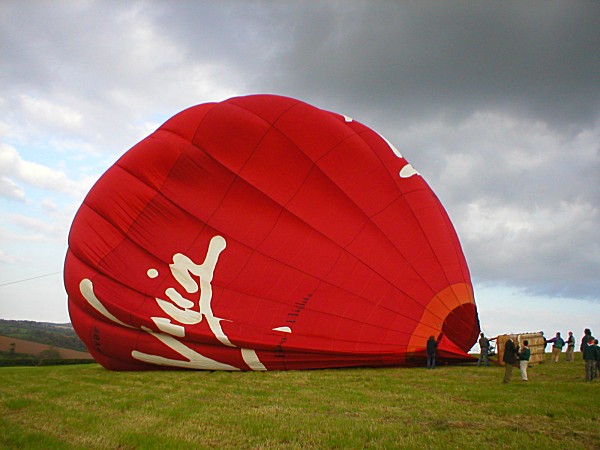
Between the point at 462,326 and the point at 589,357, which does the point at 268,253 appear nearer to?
the point at 462,326

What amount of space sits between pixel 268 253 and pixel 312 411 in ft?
→ 15.8

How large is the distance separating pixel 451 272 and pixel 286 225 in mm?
3801

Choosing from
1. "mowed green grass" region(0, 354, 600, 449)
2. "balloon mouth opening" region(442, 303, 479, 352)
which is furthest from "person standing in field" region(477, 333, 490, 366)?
"mowed green grass" region(0, 354, 600, 449)

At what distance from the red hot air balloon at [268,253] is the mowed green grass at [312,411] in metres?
0.84

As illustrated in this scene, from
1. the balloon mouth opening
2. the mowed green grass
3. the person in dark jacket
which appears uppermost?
the balloon mouth opening

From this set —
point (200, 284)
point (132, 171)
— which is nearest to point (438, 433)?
point (200, 284)

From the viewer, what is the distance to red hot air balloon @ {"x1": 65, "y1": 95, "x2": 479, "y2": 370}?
10.8m

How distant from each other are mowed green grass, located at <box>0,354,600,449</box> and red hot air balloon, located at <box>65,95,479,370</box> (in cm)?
84

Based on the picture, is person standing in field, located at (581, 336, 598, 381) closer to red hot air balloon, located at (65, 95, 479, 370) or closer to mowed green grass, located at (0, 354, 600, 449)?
mowed green grass, located at (0, 354, 600, 449)

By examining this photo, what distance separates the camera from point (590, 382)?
30.6ft

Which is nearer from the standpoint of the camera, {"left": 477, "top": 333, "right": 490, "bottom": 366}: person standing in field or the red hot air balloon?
the red hot air balloon

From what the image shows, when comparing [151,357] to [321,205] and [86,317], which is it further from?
[321,205]

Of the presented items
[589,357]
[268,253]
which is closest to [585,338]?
[589,357]

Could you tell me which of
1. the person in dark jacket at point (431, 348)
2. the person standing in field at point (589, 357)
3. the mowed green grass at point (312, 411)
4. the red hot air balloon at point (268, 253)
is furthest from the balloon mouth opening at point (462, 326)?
the person standing in field at point (589, 357)
